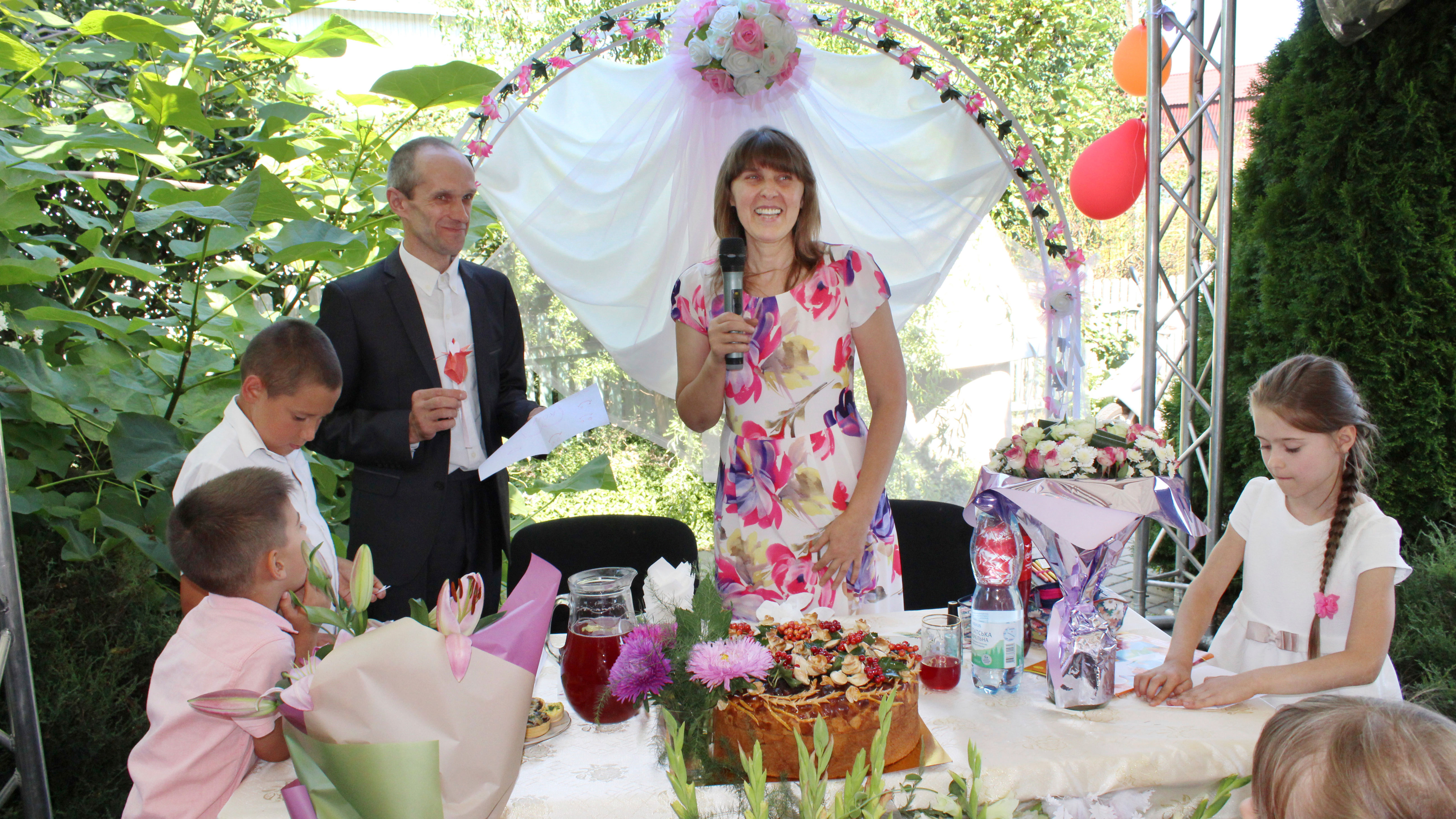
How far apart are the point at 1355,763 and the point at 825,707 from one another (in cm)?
54

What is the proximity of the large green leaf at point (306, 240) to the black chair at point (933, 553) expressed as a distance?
1679 millimetres

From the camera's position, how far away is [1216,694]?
1382mm

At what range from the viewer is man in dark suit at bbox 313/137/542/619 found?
2113 mm

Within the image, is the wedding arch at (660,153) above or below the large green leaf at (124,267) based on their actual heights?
above

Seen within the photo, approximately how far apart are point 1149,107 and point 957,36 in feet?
19.2

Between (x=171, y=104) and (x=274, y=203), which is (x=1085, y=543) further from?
(x=171, y=104)

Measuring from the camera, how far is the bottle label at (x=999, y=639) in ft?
4.59

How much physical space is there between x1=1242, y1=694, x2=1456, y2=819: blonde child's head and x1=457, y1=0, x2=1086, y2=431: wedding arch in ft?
7.29

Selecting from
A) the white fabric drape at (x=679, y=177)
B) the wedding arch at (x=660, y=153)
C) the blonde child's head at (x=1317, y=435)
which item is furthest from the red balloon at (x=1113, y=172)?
the blonde child's head at (x=1317, y=435)

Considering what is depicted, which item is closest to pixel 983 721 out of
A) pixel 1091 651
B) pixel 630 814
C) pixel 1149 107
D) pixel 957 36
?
pixel 1091 651

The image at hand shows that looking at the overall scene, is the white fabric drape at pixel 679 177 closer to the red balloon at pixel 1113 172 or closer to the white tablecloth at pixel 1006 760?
the red balloon at pixel 1113 172

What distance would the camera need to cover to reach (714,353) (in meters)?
1.96

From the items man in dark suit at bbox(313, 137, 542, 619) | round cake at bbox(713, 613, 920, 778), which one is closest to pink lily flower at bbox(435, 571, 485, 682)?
round cake at bbox(713, 613, 920, 778)

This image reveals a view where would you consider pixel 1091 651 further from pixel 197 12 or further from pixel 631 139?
pixel 197 12
